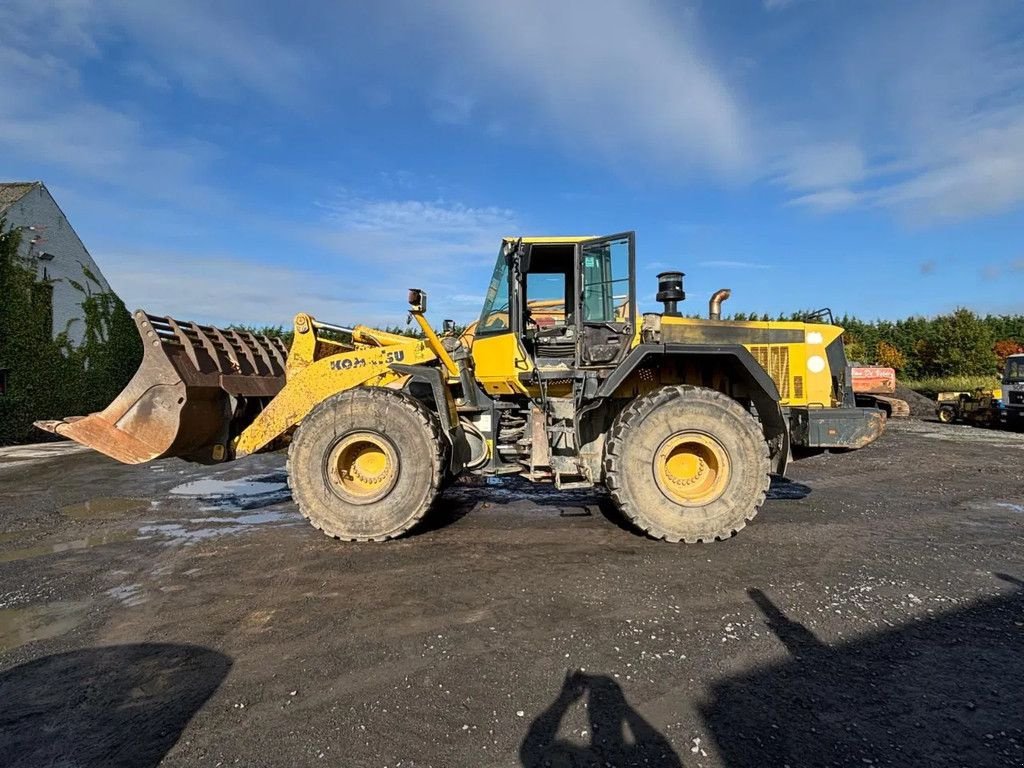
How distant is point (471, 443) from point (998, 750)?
454 centimetres

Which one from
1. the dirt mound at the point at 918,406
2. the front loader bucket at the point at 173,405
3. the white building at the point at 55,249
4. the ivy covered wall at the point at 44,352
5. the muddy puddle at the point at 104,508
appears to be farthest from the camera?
the dirt mound at the point at 918,406

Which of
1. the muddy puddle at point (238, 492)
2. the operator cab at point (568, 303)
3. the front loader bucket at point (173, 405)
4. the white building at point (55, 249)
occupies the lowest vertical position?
the muddy puddle at point (238, 492)

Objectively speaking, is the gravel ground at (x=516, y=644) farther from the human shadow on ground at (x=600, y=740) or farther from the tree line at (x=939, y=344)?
the tree line at (x=939, y=344)

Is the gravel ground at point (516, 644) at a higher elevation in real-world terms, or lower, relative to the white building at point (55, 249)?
lower

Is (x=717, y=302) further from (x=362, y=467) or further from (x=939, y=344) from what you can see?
(x=939, y=344)

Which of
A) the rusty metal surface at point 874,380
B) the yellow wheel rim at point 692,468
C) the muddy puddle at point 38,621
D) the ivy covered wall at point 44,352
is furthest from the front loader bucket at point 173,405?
the rusty metal surface at point 874,380

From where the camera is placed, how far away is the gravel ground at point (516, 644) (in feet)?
8.07

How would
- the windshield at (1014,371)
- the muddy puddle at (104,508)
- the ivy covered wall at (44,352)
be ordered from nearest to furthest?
the muddy puddle at (104,508), the ivy covered wall at (44,352), the windshield at (1014,371)

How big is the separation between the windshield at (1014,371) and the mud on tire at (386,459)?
19671 millimetres

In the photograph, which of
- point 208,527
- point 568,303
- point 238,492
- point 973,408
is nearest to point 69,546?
point 208,527

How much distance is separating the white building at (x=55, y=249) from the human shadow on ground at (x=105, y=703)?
17.5 meters

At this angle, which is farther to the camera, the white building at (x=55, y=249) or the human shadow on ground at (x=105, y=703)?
the white building at (x=55, y=249)

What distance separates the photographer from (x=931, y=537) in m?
5.38

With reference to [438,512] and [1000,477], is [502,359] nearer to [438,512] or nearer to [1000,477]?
[438,512]
